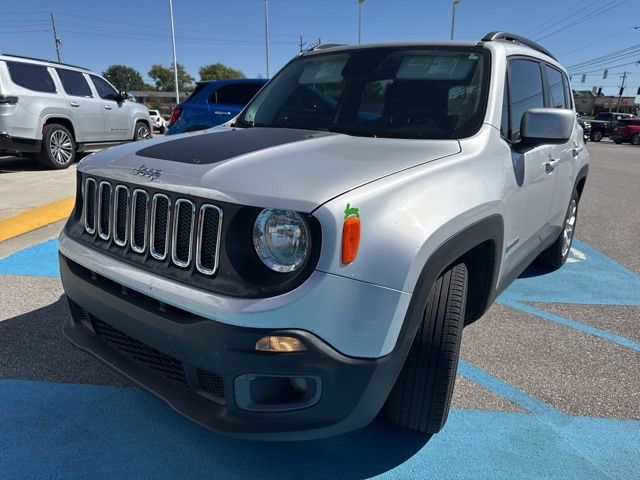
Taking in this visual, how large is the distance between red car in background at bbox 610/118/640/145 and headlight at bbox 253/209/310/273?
3335cm

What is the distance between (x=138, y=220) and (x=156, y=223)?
126 mm

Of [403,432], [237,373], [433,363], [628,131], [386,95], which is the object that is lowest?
[628,131]

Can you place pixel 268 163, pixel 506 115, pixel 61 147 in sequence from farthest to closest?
pixel 61 147, pixel 506 115, pixel 268 163

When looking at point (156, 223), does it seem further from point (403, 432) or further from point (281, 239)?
point (403, 432)

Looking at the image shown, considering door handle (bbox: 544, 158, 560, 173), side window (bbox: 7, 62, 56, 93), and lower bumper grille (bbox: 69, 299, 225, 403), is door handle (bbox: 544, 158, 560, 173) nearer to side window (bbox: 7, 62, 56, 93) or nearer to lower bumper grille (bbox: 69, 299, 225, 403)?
lower bumper grille (bbox: 69, 299, 225, 403)

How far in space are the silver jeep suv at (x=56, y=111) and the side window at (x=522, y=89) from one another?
27.7 feet

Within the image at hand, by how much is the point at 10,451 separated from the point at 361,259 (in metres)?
1.77

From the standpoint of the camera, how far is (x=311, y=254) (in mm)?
1578

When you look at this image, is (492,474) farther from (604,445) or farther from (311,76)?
(311,76)

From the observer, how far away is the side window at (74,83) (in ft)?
31.1

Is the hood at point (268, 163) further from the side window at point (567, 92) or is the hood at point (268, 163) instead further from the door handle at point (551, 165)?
the side window at point (567, 92)

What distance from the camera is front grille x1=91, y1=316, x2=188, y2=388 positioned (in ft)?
6.21

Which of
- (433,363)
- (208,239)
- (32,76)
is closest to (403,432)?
(433,363)

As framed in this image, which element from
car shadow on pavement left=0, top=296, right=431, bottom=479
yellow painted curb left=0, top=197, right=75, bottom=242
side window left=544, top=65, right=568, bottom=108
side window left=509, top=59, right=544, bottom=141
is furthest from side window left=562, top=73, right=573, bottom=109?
yellow painted curb left=0, top=197, right=75, bottom=242
